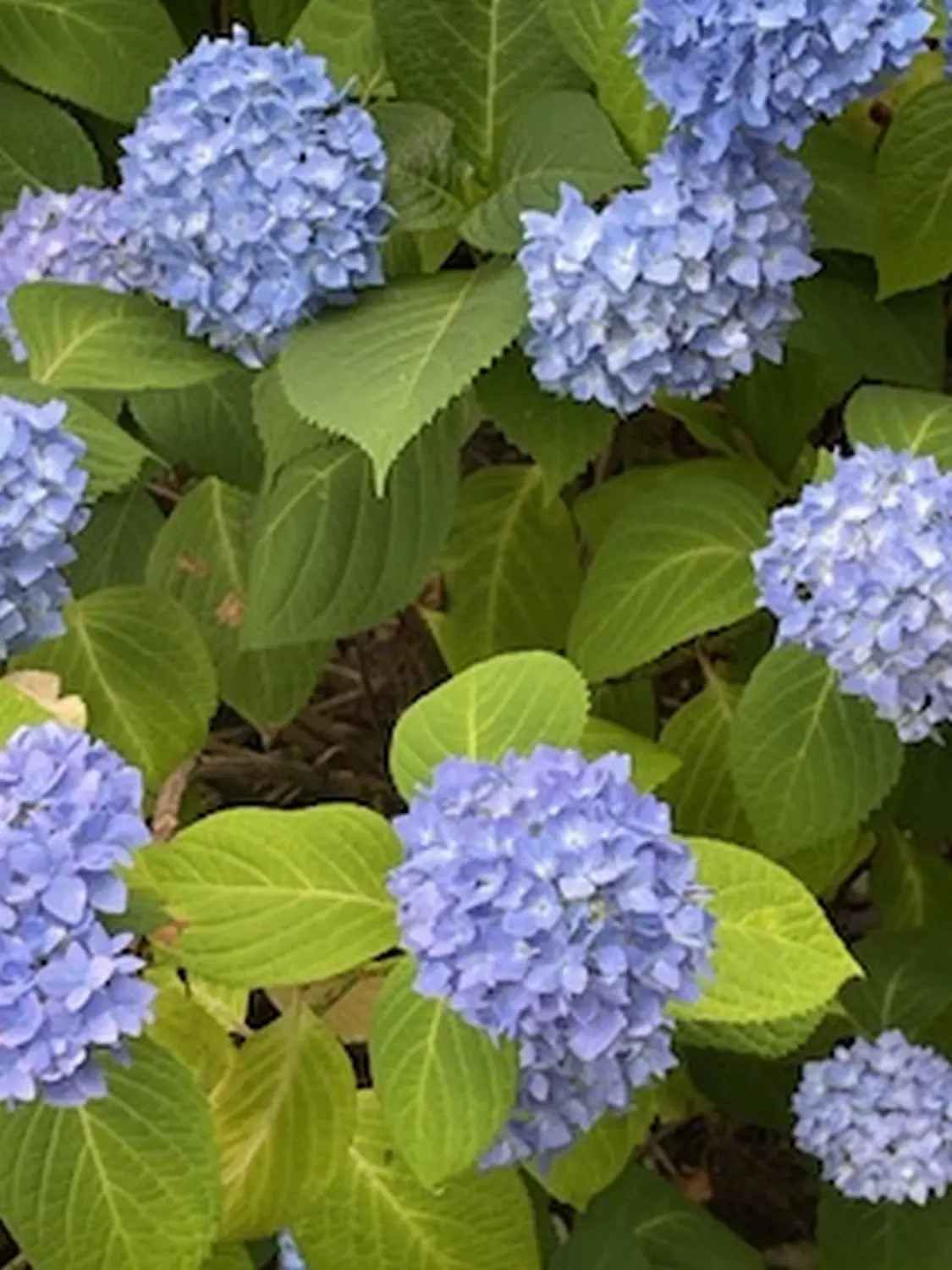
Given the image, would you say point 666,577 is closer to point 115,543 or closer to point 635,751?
point 635,751

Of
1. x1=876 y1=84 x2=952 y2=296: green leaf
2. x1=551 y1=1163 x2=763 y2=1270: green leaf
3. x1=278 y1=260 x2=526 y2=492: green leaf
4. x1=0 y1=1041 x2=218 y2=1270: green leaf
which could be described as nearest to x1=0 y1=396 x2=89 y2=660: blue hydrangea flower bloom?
x1=278 y1=260 x2=526 y2=492: green leaf

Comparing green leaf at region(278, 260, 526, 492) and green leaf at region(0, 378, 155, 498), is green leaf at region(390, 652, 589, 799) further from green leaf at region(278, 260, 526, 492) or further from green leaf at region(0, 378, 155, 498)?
green leaf at region(0, 378, 155, 498)

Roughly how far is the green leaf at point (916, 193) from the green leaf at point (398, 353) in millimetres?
208

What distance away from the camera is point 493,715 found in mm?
972

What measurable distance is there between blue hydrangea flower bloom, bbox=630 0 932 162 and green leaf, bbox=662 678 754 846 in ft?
1.29

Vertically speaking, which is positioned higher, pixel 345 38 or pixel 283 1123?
pixel 345 38

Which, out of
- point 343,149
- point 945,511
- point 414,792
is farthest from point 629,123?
point 414,792

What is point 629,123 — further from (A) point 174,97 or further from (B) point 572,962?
(B) point 572,962

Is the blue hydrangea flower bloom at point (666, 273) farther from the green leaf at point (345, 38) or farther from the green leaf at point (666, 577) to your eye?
the green leaf at point (345, 38)

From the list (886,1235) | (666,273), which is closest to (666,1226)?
(886,1235)

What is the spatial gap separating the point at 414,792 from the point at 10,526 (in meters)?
0.23

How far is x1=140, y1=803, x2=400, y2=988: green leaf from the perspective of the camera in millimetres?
914

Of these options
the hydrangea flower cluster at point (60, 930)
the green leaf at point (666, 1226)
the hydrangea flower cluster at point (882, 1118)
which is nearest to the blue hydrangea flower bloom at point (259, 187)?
the hydrangea flower cluster at point (60, 930)

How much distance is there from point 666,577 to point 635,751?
0.11m
